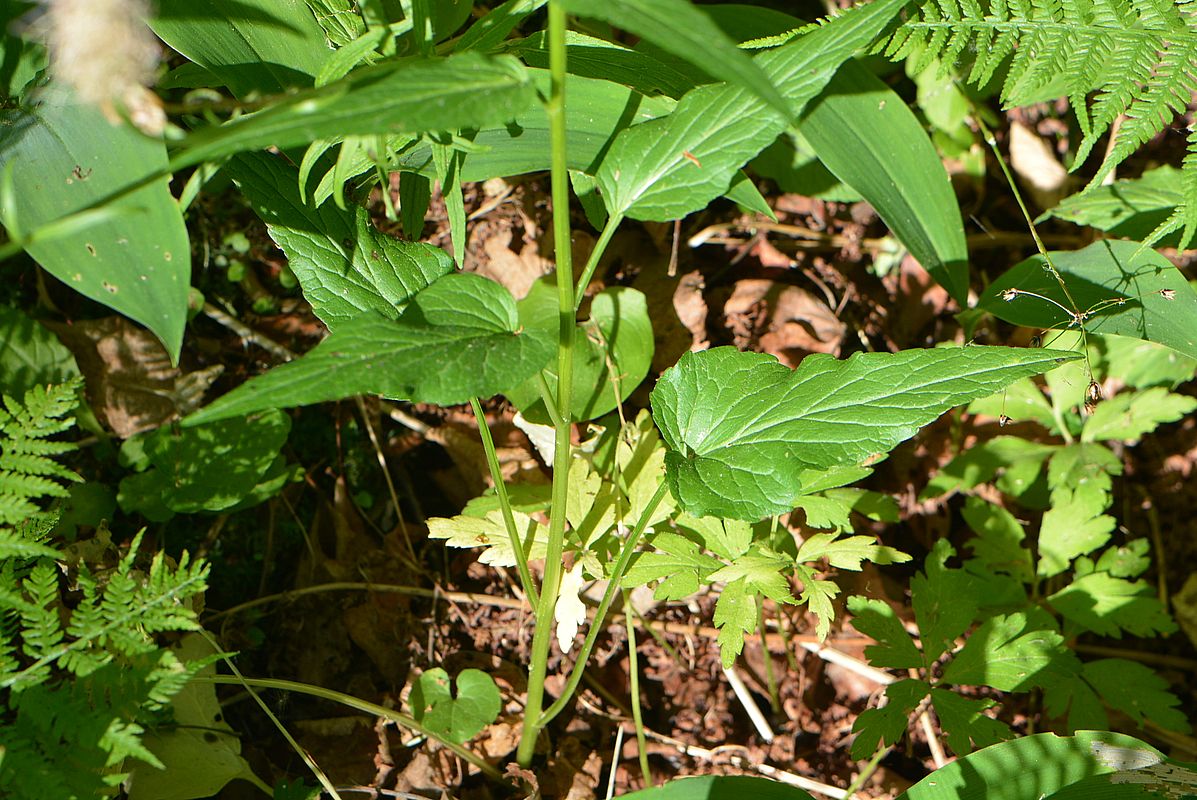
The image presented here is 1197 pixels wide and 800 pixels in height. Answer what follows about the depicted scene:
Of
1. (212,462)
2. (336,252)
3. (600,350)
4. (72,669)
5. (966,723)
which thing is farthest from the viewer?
(600,350)

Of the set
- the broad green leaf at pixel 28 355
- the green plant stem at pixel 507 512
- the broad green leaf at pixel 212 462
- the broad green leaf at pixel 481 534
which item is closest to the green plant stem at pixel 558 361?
the green plant stem at pixel 507 512

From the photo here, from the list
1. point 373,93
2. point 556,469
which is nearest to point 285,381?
point 373,93

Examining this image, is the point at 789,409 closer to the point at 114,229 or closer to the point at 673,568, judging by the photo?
the point at 673,568

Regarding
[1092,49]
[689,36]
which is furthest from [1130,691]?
[689,36]

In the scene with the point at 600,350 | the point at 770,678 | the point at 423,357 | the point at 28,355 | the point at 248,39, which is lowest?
the point at 770,678

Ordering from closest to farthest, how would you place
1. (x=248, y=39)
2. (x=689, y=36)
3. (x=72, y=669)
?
(x=689, y=36) < (x=72, y=669) < (x=248, y=39)

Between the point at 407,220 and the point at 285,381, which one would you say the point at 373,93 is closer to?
the point at 285,381
